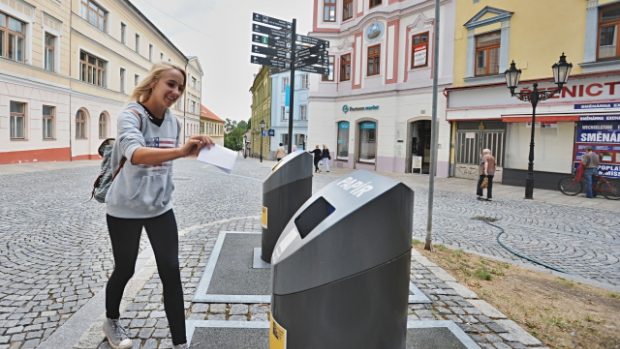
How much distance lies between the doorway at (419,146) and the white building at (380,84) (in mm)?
52

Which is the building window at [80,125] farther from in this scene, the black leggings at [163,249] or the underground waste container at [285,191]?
the black leggings at [163,249]

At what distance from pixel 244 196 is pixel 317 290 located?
32.5 feet

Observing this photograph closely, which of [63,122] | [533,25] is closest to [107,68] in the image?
[63,122]

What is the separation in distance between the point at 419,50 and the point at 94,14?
68.0 feet

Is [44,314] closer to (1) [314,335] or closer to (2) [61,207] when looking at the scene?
(1) [314,335]

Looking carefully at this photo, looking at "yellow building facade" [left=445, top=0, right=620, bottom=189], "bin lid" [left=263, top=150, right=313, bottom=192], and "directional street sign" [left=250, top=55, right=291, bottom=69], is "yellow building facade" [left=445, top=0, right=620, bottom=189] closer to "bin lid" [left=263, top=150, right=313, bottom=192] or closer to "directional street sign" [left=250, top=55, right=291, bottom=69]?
"directional street sign" [left=250, top=55, right=291, bottom=69]

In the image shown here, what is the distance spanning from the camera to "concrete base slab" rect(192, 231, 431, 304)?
3609 millimetres

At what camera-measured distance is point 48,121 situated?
21.9 metres

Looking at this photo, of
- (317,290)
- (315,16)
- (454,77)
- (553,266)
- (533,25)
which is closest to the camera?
(317,290)

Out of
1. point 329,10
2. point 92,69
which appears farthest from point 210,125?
point 329,10

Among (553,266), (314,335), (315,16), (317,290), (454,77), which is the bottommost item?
(553,266)

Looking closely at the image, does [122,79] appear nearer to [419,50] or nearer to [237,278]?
[419,50]

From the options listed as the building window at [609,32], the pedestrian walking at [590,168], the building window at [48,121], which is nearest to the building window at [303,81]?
the building window at [48,121]

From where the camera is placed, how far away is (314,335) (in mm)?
1604
